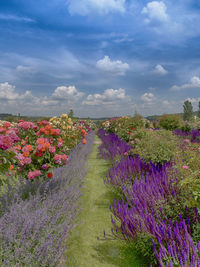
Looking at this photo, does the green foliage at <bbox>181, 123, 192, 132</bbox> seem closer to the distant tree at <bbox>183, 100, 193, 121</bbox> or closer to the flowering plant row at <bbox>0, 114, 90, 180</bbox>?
the flowering plant row at <bbox>0, 114, 90, 180</bbox>

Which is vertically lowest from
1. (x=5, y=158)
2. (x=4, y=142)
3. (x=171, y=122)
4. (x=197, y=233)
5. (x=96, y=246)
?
(x=96, y=246)

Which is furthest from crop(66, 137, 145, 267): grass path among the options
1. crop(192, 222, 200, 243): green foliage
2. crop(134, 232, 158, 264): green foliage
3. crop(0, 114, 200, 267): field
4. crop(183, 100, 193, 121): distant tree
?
crop(183, 100, 193, 121): distant tree

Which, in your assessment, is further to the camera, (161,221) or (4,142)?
(161,221)

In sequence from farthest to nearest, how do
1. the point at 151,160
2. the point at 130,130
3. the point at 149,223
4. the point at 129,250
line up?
the point at 130,130 → the point at 151,160 → the point at 129,250 → the point at 149,223

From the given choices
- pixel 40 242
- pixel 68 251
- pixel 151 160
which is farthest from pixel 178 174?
pixel 40 242

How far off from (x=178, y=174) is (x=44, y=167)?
219 cm

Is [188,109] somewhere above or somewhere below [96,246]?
above

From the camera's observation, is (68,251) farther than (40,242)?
Yes

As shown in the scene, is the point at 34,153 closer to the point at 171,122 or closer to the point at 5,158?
the point at 5,158

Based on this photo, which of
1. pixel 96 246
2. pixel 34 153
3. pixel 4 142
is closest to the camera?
pixel 4 142

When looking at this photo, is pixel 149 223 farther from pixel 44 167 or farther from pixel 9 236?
pixel 44 167

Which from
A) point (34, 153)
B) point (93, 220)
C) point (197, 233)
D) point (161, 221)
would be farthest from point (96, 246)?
point (34, 153)

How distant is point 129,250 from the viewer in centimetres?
263

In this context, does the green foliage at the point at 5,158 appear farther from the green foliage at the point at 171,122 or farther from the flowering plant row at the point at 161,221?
the green foliage at the point at 171,122
